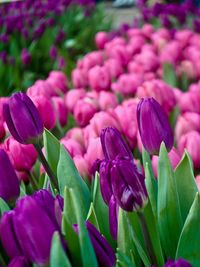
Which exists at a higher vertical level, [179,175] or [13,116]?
[13,116]

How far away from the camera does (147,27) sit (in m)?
2.83

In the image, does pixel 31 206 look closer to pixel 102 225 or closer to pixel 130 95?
pixel 102 225

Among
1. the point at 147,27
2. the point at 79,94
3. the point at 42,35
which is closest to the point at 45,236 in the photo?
the point at 79,94

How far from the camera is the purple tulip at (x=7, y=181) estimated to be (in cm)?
76

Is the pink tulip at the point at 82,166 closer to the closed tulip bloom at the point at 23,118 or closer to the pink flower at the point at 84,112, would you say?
the closed tulip bloom at the point at 23,118

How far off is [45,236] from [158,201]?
24 cm

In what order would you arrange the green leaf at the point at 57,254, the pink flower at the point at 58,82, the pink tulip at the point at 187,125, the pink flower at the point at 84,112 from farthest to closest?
the pink flower at the point at 58,82
the pink flower at the point at 84,112
the pink tulip at the point at 187,125
the green leaf at the point at 57,254

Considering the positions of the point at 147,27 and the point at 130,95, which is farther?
the point at 147,27

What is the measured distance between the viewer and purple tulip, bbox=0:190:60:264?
0.59 m

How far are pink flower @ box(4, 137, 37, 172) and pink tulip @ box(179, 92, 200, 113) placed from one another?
500 millimetres

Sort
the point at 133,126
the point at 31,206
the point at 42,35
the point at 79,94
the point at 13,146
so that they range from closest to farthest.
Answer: the point at 31,206, the point at 13,146, the point at 133,126, the point at 79,94, the point at 42,35

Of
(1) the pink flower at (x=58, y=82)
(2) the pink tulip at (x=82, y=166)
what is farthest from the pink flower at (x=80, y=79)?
(2) the pink tulip at (x=82, y=166)

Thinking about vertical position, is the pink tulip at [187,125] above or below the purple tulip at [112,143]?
below

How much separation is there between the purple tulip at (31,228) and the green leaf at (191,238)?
0.60 feet
